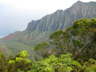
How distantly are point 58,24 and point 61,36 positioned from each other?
156 metres

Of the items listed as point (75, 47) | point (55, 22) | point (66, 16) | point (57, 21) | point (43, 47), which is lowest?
point (75, 47)

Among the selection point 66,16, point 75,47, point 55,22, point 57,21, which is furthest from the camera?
point 55,22

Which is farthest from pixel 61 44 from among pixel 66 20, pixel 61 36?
pixel 66 20

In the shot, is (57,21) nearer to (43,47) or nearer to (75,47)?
(43,47)

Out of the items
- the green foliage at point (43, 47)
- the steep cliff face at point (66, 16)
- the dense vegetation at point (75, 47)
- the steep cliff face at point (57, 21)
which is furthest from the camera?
the steep cliff face at point (66, 16)

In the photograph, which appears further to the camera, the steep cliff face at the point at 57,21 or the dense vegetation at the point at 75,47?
the steep cliff face at the point at 57,21

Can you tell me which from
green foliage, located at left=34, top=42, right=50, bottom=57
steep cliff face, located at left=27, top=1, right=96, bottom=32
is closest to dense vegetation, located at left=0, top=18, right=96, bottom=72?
green foliage, located at left=34, top=42, right=50, bottom=57

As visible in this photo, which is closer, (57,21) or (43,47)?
(43,47)

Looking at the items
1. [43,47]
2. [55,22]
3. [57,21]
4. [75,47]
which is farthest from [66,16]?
[75,47]

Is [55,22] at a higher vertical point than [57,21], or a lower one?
lower

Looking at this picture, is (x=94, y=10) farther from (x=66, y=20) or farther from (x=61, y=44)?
(x=61, y=44)

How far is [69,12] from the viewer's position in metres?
167

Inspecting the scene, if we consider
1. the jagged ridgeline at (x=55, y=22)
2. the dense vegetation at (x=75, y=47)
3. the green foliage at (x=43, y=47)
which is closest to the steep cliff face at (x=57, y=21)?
the jagged ridgeline at (x=55, y=22)

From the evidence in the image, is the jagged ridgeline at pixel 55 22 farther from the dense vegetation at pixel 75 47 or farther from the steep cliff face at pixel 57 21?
the dense vegetation at pixel 75 47
